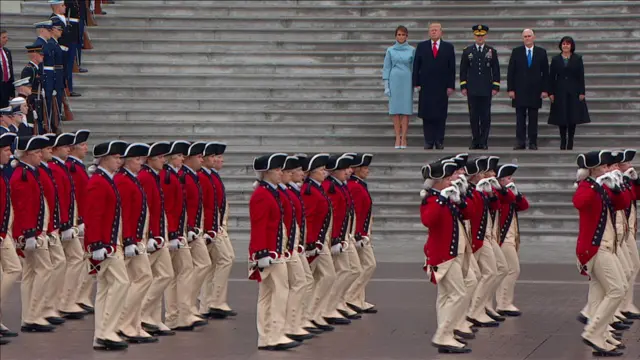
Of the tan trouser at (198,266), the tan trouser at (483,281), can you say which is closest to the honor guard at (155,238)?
the tan trouser at (198,266)

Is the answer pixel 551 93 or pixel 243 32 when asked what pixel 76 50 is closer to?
pixel 243 32

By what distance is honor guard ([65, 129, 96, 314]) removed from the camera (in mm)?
14953

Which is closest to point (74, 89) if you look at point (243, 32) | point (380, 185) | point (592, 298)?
point (243, 32)

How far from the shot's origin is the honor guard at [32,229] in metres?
13.7

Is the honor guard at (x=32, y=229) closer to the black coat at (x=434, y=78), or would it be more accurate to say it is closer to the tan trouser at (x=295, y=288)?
the tan trouser at (x=295, y=288)

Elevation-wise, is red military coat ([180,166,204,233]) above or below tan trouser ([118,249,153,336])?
above

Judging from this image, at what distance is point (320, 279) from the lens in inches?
564

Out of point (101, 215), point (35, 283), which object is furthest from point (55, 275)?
point (101, 215)

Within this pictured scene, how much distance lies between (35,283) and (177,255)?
147 centimetres

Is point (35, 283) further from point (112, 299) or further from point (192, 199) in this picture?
point (192, 199)

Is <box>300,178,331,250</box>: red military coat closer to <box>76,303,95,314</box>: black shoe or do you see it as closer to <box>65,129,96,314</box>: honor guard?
<box>65,129,96,314</box>: honor guard

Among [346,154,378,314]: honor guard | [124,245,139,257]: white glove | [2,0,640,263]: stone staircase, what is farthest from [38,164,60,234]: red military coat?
[2,0,640,263]: stone staircase

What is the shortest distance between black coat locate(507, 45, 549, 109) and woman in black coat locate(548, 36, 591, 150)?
0.55ft

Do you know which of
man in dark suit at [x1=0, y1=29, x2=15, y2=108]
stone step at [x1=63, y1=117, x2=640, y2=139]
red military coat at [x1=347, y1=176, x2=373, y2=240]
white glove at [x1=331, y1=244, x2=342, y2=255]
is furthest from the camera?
stone step at [x1=63, y1=117, x2=640, y2=139]
